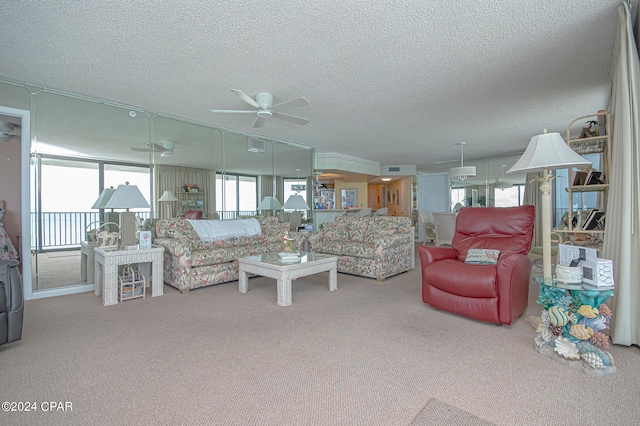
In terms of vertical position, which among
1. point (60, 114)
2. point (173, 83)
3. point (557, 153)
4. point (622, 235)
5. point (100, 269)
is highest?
point (173, 83)

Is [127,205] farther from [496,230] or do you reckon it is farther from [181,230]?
[496,230]

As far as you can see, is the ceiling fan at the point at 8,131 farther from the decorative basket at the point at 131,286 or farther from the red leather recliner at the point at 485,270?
the red leather recliner at the point at 485,270

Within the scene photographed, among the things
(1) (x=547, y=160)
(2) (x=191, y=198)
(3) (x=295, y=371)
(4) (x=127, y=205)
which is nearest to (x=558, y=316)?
(1) (x=547, y=160)

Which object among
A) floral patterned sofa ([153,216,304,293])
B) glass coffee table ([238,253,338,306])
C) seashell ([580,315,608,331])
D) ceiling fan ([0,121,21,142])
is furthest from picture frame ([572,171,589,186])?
ceiling fan ([0,121,21,142])

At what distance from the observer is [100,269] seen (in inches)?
150

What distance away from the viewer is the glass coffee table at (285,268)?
333 cm

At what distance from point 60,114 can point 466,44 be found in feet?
15.5

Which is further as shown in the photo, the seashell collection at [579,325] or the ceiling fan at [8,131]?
the ceiling fan at [8,131]

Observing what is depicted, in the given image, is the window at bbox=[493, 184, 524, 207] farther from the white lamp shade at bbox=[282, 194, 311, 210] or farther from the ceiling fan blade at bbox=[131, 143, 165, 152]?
the ceiling fan blade at bbox=[131, 143, 165, 152]

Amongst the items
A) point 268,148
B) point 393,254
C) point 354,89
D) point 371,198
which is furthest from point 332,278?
point 371,198

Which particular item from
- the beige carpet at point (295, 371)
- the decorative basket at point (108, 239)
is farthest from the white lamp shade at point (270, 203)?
the beige carpet at point (295, 371)

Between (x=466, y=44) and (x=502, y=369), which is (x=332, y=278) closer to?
(x=502, y=369)

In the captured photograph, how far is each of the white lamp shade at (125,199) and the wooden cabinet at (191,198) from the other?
1.30 m

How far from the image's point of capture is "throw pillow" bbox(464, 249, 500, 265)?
2938 mm
